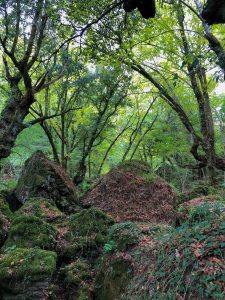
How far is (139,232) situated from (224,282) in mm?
2306

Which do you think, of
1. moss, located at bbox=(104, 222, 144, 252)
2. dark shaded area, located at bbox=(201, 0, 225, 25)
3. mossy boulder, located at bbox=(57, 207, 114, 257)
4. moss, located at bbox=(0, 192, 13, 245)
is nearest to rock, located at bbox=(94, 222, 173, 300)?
moss, located at bbox=(104, 222, 144, 252)

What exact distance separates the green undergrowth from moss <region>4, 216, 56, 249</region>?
264 cm

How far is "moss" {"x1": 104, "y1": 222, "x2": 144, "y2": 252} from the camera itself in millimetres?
4786

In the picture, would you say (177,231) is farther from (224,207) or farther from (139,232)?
(139,232)

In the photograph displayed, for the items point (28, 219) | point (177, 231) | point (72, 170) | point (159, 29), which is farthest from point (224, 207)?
point (72, 170)

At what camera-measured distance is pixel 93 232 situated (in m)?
6.25

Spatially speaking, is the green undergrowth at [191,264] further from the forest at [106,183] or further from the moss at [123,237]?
the moss at [123,237]

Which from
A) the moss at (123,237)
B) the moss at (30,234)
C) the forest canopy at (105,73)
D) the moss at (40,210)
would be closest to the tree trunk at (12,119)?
the forest canopy at (105,73)

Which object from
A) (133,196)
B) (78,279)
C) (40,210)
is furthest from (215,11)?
(133,196)

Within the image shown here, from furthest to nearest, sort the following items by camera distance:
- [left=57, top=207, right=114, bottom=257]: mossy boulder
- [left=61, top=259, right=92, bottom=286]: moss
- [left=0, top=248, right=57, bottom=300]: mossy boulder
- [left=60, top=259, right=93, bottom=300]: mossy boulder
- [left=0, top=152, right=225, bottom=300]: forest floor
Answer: [left=57, top=207, right=114, bottom=257]: mossy boulder → [left=61, top=259, right=92, bottom=286]: moss → [left=60, top=259, right=93, bottom=300]: mossy boulder → [left=0, top=248, right=57, bottom=300]: mossy boulder → [left=0, top=152, right=225, bottom=300]: forest floor

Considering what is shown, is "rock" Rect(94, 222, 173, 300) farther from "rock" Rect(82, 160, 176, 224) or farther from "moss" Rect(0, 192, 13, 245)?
"rock" Rect(82, 160, 176, 224)

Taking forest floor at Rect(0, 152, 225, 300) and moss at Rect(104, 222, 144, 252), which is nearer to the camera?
forest floor at Rect(0, 152, 225, 300)

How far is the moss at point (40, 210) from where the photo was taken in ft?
24.0

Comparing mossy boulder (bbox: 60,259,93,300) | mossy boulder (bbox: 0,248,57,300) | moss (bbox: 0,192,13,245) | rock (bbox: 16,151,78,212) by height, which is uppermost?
rock (bbox: 16,151,78,212)
